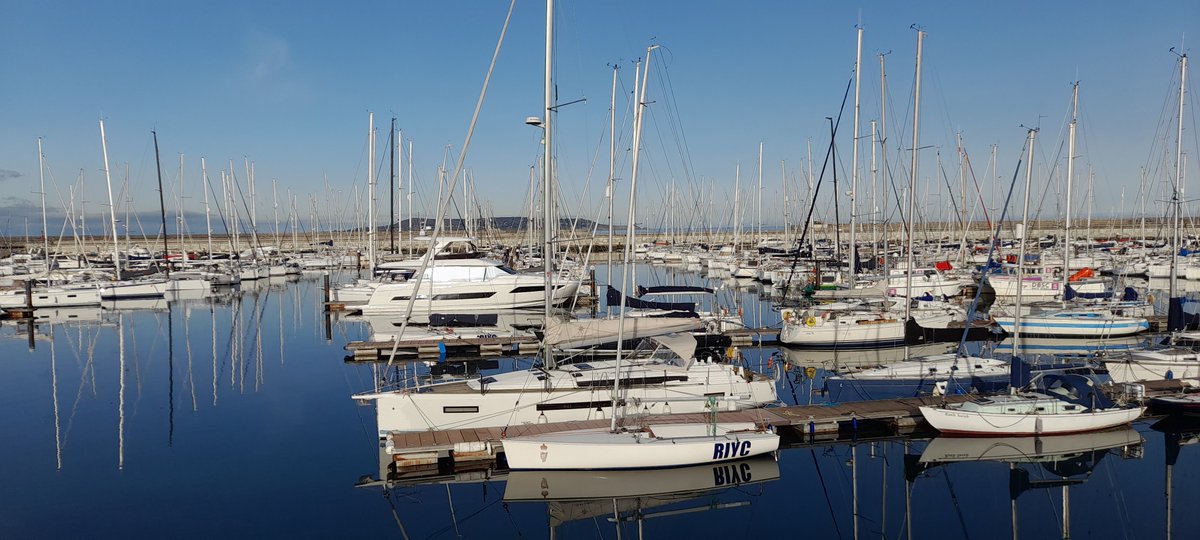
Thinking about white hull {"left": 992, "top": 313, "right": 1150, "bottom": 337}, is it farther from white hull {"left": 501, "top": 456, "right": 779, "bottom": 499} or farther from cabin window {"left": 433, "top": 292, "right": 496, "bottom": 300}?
cabin window {"left": 433, "top": 292, "right": 496, "bottom": 300}

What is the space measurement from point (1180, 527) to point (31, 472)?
22825 millimetres

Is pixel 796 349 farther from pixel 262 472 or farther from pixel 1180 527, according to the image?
pixel 262 472

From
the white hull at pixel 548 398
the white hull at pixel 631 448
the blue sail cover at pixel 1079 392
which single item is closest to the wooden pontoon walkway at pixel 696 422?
the white hull at pixel 548 398

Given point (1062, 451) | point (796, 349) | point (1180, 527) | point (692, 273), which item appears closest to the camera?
point (1180, 527)

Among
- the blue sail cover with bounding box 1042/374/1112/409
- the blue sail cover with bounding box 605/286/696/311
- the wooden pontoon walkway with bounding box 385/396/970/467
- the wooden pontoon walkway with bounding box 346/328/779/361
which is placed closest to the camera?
the wooden pontoon walkway with bounding box 385/396/970/467

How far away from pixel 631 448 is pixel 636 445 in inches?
4.9

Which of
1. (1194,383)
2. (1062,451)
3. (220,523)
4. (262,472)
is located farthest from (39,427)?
(1194,383)

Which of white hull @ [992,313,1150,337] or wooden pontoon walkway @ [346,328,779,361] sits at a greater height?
white hull @ [992,313,1150,337]

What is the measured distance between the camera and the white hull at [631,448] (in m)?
16.1

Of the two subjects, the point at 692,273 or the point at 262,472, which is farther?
the point at 692,273

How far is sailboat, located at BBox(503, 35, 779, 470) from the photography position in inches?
635

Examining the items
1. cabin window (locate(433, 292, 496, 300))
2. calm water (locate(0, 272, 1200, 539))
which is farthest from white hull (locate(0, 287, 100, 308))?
calm water (locate(0, 272, 1200, 539))

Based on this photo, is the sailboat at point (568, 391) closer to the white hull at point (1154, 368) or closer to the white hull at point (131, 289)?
the white hull at point (1154, 368)

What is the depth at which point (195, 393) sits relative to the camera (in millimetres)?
25062
